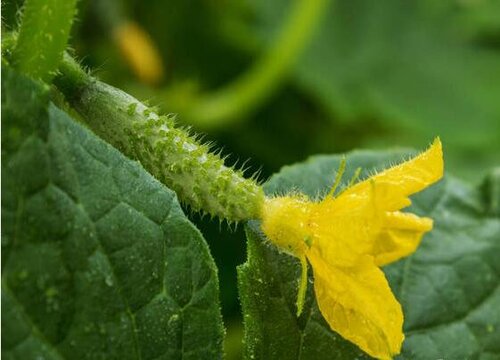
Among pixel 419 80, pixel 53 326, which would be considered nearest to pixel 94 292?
pixel 53 326

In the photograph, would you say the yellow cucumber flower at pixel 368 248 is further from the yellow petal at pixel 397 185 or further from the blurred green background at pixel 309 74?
the blurred green background at pixel 309 74

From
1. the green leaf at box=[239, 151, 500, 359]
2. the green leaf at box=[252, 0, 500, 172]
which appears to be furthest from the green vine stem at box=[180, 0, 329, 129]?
the green leaf at box=[239, 151, 500, 359]

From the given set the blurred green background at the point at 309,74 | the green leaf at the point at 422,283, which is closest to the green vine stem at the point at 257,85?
the blurred green background at the point at 309,74

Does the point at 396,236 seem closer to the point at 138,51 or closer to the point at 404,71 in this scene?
the point at 138,51

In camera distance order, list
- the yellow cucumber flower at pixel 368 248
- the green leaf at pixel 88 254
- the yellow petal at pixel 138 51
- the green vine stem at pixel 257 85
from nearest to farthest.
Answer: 1. the green leaf at pixel 88 254
2. the yellow cucumber flower at pixel 368 248
3. the yellow petal at pixel 138 51
4. the green vine stem at pixel 257 85

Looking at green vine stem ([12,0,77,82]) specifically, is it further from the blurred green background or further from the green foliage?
the green foliage

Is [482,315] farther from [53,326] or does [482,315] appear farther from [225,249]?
[225,249]

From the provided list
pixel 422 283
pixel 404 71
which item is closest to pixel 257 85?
pixel 404 71
